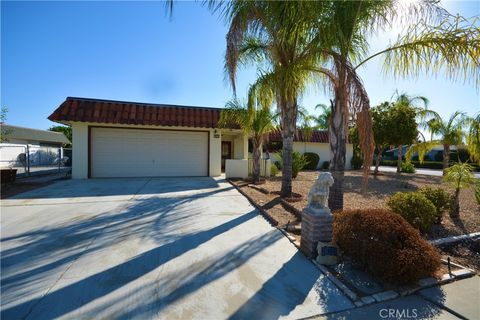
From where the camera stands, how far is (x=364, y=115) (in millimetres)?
4328

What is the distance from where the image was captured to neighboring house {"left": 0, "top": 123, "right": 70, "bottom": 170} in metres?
14.2

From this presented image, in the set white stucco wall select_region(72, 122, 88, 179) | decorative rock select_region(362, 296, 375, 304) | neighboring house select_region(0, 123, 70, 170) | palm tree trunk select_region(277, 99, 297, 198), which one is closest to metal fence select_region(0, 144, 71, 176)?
neighboring house select_region(0, 123, 70, 170)

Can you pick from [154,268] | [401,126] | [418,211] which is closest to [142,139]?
[154,268]

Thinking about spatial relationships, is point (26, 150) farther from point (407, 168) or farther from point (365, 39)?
point (407, 168)

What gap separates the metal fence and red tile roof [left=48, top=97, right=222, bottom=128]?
4.86m

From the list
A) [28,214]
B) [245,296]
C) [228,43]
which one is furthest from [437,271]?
[28,214]

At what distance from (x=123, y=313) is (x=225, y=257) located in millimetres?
1517

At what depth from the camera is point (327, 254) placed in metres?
3.26

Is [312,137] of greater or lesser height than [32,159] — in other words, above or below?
above

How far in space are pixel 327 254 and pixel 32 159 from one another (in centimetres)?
2279

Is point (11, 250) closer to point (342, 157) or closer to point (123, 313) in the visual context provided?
point (123, 313)

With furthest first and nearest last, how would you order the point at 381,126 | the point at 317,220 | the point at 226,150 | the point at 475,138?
the point at 226,150, the point at 381,126, the point at 475,138, the point at 317,220

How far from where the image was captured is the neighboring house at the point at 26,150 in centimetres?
1422

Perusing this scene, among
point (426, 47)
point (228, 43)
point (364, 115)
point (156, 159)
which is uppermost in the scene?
point (228, 43)
